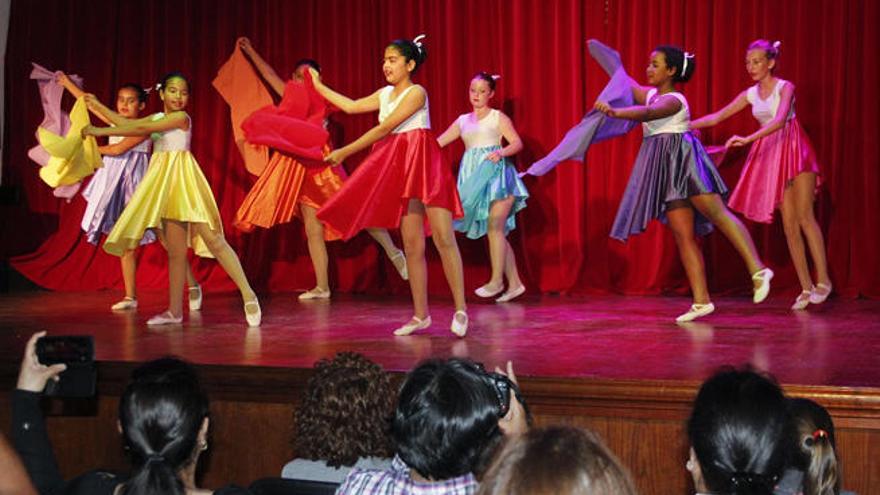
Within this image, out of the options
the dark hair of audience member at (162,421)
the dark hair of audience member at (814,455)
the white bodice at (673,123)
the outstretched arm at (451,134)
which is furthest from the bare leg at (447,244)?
the dark hair of audience member at (814,455)

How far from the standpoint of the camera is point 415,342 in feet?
15.9

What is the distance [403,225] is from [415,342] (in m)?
0.56

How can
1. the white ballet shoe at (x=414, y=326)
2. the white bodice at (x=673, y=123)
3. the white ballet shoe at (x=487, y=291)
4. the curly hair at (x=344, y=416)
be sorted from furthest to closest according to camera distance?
the white ballet shoe at (x=487, y=291) < the white bodice at (x=673, y=123) < the white ballet shoe at (x=414, y=326) < the curly hair at (x=344, y=416)

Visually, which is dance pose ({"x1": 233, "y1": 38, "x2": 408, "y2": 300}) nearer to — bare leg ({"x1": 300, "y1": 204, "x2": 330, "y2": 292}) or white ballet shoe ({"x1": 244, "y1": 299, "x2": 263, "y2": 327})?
A: bare leg ({"x1": 300, "y1": 204, "x2": 330, "y2": 292})

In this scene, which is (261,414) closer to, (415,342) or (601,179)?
(415,342)

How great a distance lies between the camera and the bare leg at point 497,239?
22.3ft

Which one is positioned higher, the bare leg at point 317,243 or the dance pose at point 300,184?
the dance pose at point 300,184

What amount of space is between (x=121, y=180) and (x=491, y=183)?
96.3 inches

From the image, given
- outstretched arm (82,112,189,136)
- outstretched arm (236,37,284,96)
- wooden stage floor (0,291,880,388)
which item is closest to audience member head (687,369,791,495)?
wooden stage floor (0,291,880,388)

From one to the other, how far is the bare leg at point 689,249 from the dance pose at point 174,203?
7.33 ft

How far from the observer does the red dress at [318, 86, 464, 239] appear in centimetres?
487

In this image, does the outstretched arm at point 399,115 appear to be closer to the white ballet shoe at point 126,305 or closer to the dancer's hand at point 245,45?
the white ballet shoe at point 126,305

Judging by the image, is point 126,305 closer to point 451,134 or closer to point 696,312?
point 451,134

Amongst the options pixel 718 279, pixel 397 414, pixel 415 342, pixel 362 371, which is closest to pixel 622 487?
pixel 397 414
